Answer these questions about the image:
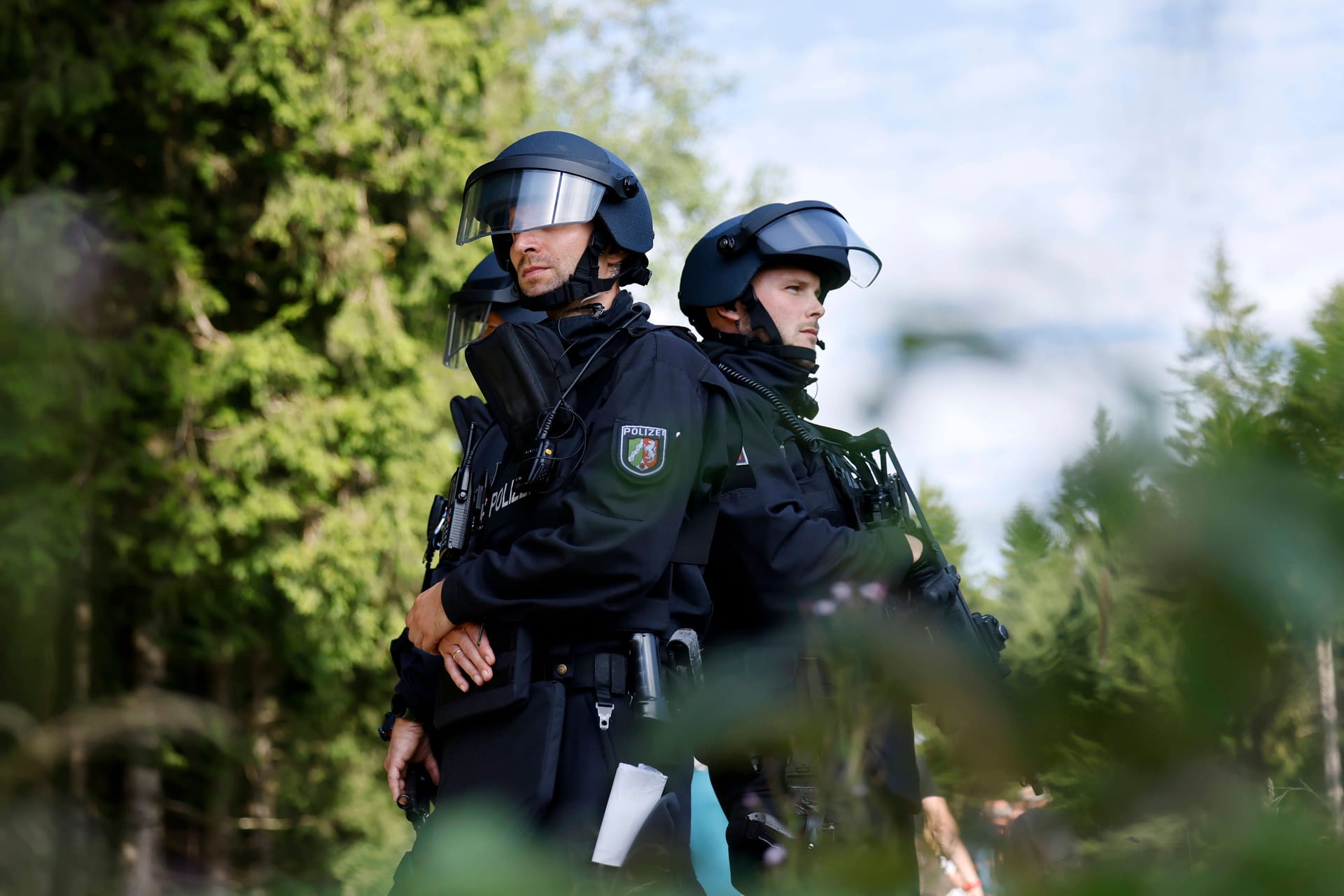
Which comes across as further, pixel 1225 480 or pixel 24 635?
pixel 24 635

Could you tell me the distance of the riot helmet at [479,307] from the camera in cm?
438

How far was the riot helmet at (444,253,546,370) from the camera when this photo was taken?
4.38 metres

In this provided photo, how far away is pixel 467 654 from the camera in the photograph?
7.59 feet

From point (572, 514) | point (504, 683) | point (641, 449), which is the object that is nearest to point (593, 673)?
point (504, 683)

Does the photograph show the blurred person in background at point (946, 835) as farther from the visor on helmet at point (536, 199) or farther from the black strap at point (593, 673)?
the visor on helmet at point (536, 199)

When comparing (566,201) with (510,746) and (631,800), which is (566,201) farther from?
(631,800)

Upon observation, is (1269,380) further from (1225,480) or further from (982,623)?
(982,623)

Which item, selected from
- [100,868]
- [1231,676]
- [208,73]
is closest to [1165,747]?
[1231,676]

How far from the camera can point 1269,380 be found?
0.42 m

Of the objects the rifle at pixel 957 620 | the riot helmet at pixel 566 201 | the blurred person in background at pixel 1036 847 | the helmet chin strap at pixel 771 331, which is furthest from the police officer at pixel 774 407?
the blurred person in background at pixel 1036 847

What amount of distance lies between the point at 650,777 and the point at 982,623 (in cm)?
145

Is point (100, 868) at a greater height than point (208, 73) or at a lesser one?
lesser

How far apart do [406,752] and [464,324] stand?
210 centimetres

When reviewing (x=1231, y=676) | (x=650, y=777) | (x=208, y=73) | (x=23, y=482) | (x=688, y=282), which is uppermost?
(x=208, y=73)
